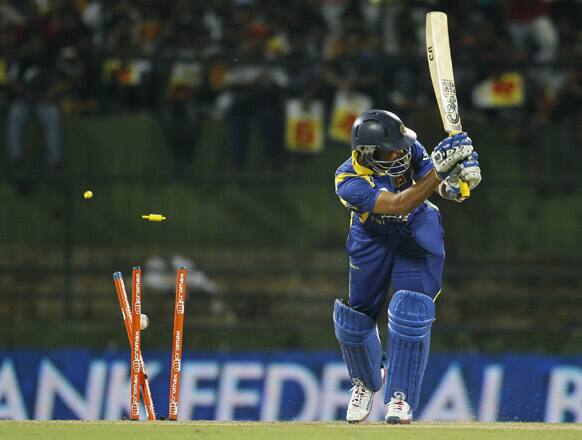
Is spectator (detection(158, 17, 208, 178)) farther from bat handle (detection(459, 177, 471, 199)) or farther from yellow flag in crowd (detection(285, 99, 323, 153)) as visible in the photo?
bat handle (detection(459, 177, 471, 199))

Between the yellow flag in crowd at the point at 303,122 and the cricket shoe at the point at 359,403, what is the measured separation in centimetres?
420

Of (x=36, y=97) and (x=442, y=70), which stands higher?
(x=442, y=70)

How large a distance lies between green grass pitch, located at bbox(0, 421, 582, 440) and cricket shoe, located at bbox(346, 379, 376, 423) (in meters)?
0.45

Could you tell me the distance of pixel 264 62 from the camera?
40.9 feet

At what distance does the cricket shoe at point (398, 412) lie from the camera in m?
7.84

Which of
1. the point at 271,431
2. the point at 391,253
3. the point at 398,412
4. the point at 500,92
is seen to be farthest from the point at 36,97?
the point at 271,431

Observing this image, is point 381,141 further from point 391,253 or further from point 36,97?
point 36,97

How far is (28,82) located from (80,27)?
84 centimetres

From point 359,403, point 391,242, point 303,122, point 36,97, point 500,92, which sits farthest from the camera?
point 500,92

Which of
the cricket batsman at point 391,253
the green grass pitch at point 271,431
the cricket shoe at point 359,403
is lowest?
the cricket shoe at point 359,403

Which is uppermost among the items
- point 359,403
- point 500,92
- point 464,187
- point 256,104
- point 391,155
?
point 500,92

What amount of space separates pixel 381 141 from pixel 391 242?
67cm

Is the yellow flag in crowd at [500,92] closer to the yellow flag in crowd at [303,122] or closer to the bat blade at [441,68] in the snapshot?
the yellow flag in crowd at [303,122]

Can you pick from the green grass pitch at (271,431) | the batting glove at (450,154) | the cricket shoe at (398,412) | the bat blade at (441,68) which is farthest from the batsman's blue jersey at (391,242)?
the green grass pitch at (271,431)
